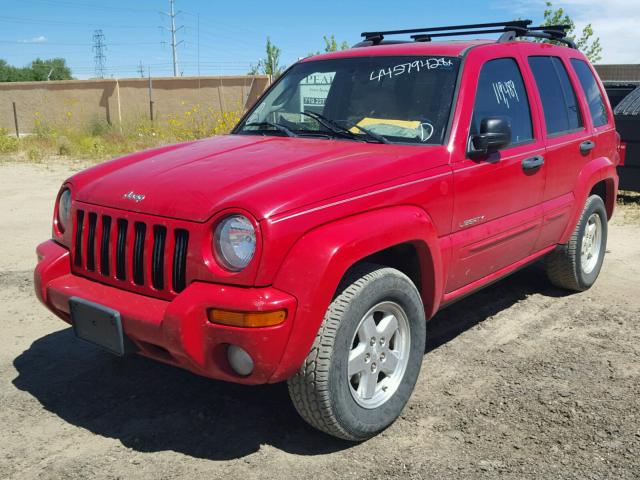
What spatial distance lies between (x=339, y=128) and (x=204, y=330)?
1666 millimetres

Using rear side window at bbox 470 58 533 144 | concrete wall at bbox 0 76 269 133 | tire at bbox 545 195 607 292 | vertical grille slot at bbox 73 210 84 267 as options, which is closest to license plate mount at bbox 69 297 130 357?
vertical grille slot at bbox 73 210 84 267

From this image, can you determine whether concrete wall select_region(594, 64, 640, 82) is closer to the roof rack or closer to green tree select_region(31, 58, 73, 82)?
the roof rack

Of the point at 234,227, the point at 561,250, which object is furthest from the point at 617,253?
the point at 234,227

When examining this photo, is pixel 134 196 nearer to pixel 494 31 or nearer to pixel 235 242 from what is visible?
pixel 235 242

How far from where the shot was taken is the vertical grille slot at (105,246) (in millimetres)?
3215

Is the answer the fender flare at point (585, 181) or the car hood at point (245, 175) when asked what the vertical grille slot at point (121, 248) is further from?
the fender flare at point (585, 181)

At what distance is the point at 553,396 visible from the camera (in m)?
3.70

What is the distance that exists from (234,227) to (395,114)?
1.51 metres

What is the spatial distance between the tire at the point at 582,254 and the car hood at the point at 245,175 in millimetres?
2150

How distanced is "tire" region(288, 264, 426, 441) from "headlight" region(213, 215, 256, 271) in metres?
0.45

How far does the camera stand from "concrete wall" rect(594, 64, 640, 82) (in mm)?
18875

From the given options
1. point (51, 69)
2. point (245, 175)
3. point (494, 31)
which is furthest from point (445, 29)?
point (51, 69)

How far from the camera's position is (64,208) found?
3.60m

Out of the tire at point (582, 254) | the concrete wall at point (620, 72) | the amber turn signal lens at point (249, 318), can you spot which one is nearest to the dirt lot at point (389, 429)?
the tire at point (582, 254)
